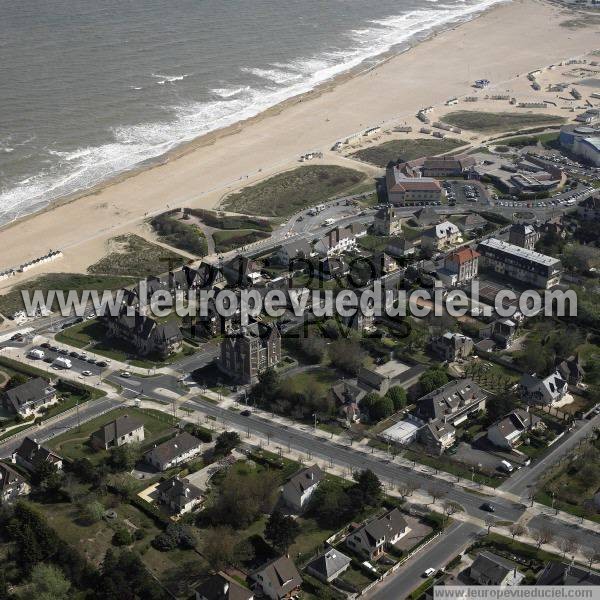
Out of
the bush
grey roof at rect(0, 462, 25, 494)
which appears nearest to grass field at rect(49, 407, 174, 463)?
grey roof at rect(0, 462, 25, 494)

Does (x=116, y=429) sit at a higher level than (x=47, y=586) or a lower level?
higher

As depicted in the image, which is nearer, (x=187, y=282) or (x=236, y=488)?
(x=236, y=488)

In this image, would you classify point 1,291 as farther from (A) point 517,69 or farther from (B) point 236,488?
(A) point 517,69

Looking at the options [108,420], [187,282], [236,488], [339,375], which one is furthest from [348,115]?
[236,488]

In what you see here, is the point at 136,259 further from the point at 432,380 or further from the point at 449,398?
the point at 449,398

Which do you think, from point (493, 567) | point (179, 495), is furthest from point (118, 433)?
point (493, 567)

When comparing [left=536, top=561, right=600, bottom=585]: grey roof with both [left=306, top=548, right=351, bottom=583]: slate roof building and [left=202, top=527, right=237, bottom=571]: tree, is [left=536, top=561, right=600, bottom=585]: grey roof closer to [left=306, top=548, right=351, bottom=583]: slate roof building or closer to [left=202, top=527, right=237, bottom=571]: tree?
[left=306, top=548, right=351, bottom=583]: slate roof building
